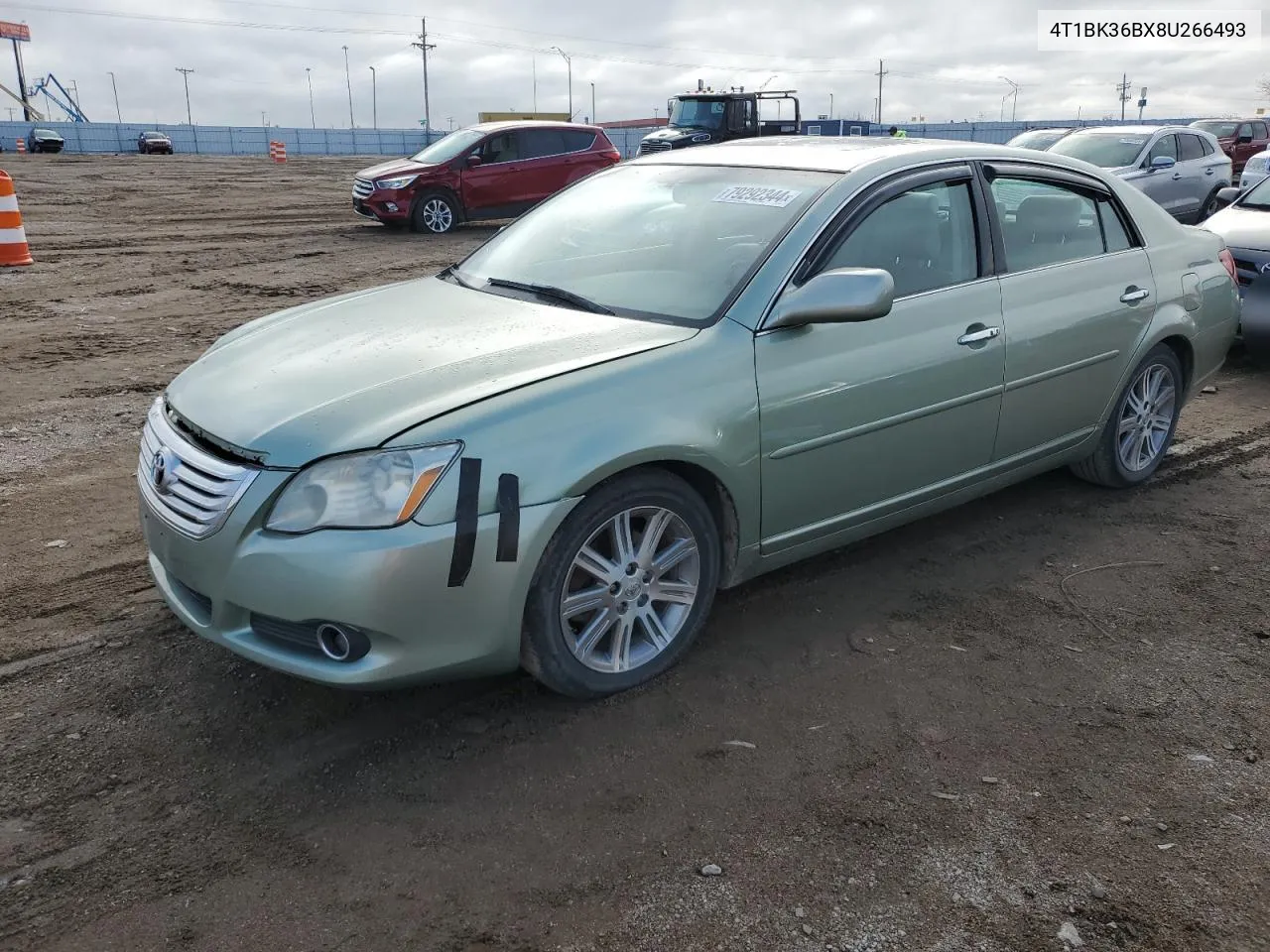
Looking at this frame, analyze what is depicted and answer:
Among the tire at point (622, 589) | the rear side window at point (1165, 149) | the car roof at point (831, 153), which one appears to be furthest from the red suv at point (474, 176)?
the tire at point (622, 589)

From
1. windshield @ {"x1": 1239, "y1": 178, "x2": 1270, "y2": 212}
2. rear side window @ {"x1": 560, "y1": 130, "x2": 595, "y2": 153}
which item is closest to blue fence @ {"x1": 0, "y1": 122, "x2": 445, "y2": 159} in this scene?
rear side window @ {"x1": 560, "y1": 130, "x2": 595, "y2": 153}

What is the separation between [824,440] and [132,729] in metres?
2.35

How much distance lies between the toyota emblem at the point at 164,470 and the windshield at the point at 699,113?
22598mm

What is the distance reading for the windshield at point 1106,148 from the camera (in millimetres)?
13930

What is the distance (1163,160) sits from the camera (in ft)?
45.8

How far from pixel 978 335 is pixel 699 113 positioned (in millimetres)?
21842

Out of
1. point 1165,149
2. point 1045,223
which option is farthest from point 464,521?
point 1165,149

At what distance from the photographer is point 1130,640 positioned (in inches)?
147

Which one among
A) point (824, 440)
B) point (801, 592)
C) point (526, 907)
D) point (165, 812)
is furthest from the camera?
point (801, 592)

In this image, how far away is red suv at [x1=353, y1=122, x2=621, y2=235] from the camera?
15.7 m

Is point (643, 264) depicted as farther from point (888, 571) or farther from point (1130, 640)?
point (1130, 640)

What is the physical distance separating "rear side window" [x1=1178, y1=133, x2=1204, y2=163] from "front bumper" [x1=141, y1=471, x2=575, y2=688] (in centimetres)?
1499

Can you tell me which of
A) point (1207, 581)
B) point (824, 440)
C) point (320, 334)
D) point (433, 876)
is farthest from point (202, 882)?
point (1207, 581)

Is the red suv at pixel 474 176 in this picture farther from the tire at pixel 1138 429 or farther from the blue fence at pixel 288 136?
the blue fence at pixel 288 136
